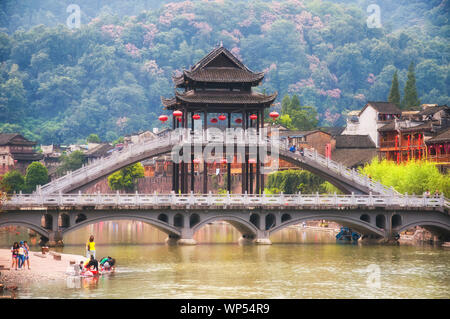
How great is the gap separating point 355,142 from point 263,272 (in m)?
65.8

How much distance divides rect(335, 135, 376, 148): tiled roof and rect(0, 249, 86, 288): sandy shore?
65.9 metres

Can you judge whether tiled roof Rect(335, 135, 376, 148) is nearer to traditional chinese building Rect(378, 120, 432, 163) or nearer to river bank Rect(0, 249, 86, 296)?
traditional chinese building Rect(378, 120, 432, 163)

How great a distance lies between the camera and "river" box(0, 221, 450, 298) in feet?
134

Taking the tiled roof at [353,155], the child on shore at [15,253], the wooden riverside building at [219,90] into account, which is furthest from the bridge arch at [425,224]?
the tiled roof at [353,155]

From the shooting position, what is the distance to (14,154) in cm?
14375

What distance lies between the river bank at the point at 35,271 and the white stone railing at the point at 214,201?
7.69 m

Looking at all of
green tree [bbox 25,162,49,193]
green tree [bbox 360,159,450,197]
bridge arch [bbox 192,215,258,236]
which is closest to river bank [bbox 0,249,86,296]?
bridge arch [bbox 192,215,258,236]

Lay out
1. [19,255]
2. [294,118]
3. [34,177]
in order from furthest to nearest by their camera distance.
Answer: [294,118], [34,177], [19,255]

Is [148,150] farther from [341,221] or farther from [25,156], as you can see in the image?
[25,156]

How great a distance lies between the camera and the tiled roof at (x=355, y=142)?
11169 cm

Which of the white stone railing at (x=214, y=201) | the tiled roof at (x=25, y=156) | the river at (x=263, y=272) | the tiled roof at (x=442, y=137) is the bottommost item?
the river at (x=263, y=272)

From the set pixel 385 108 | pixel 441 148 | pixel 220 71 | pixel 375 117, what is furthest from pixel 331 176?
pixel 385 108

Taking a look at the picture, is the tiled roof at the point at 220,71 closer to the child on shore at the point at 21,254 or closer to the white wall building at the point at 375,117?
the child on shore at the point at 21,254
